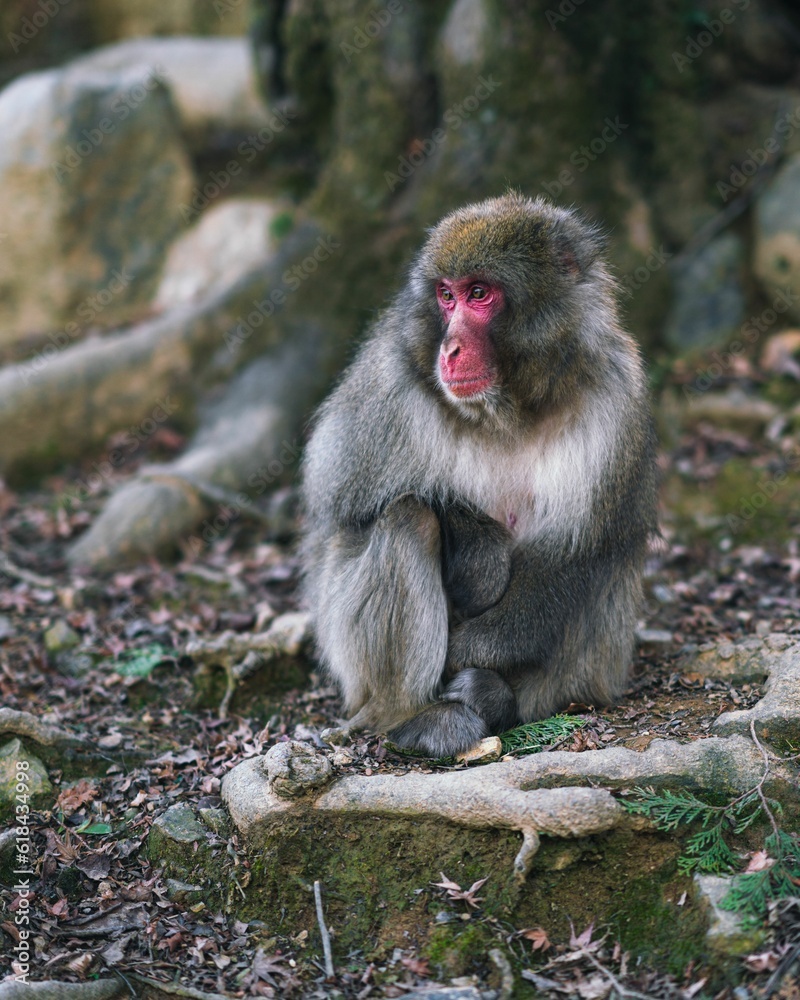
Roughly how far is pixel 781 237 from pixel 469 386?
518cm

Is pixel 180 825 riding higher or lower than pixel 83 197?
lower

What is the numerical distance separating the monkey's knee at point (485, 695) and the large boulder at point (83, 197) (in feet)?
21.4

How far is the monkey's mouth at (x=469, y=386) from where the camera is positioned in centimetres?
454

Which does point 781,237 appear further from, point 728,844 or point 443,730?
point 728,844

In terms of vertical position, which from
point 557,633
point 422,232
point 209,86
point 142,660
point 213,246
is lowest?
point 142,660

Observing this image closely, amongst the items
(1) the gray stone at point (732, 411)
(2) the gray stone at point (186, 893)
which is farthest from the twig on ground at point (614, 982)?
(1) the gray stone at point (732, 411)

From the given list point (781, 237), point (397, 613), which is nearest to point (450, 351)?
point (397, 613)

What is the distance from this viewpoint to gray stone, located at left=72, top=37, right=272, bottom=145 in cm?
1141

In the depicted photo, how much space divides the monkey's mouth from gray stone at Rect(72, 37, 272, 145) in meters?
7.33

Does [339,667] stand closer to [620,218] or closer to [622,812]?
[622,812]

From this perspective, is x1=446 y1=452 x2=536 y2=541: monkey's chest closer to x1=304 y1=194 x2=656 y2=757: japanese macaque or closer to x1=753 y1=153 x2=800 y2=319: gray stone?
x1=304 y1=194 x2=656 y2=757: japanese macaque

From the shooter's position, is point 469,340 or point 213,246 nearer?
point 469,340

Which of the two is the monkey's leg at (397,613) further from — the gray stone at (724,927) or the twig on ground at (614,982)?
the gray stone at (724,927)

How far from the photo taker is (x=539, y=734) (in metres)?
4.79
